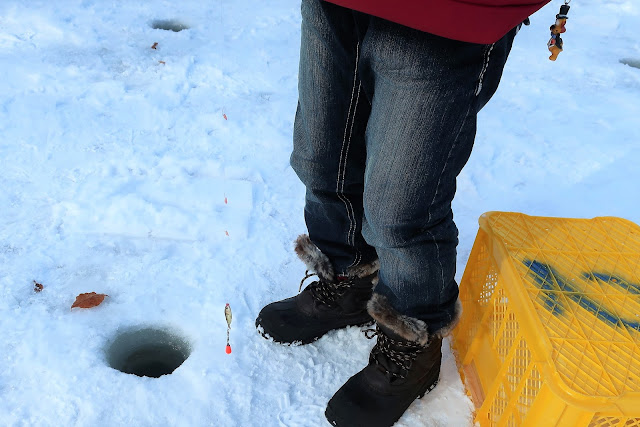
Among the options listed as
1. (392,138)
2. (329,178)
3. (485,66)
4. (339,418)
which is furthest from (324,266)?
(485,66)

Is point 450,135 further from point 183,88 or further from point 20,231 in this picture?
point 183,88

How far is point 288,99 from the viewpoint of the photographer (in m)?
2.71

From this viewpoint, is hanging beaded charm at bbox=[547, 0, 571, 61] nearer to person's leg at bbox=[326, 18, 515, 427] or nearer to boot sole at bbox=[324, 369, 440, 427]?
person's leg at bbox=[326, 18, 515, 427]

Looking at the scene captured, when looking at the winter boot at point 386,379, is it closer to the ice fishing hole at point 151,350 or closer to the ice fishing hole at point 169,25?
the ice fishing hole at point 151,350

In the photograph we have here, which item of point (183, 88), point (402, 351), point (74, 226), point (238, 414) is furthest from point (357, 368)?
point (183, 88)

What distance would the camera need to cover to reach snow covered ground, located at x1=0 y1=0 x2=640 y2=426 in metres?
1.35

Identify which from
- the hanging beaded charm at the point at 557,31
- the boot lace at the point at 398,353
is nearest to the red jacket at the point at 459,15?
the hanging beaded charm at the point at 557,31

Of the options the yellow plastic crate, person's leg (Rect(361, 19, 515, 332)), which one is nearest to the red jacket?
person's leg (Rect(361, 19, 515, 332))

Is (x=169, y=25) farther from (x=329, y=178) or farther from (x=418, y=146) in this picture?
(x=418, y=146)

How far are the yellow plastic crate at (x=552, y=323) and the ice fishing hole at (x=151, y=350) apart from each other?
0.81 metres

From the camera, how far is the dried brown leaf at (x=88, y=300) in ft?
5.04

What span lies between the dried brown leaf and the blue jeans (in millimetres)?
691

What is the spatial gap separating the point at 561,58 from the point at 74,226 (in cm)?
306

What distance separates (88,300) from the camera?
5.08 ft
